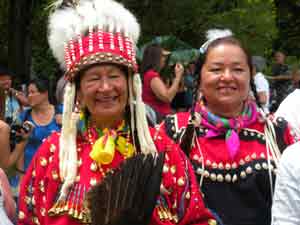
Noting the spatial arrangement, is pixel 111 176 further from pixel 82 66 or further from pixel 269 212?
pixel 269 212

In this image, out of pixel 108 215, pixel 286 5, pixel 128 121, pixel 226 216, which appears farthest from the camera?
pixel 286 5

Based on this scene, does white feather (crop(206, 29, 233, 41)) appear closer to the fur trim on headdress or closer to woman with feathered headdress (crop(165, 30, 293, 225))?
the fur trim on headdress

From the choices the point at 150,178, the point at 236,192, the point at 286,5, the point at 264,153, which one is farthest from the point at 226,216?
the point at 286,5

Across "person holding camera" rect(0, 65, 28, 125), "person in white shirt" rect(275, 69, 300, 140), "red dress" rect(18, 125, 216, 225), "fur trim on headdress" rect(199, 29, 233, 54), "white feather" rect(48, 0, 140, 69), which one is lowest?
"person holding camera" rect(0, 65, 28, 125)

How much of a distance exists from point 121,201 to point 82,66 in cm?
77

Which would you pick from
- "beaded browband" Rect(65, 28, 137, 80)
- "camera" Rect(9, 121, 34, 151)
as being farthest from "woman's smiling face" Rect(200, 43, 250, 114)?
"camera" Rect(9, 121, 34, 151)

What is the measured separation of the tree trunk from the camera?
14.4 meters

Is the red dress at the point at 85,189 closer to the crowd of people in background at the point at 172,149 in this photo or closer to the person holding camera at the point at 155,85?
the crowd of people in background at the point at 172,149

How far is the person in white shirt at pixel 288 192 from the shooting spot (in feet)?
9.33

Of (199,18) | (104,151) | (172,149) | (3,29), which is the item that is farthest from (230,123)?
(3,29)

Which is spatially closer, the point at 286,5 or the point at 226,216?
the point at 226,216

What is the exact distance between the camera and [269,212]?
12.3 ft

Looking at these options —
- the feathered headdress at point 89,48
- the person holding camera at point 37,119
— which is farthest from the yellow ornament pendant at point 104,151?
the person holding camera at point 37,119

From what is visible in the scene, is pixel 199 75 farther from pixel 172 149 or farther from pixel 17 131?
pixel 17 131
